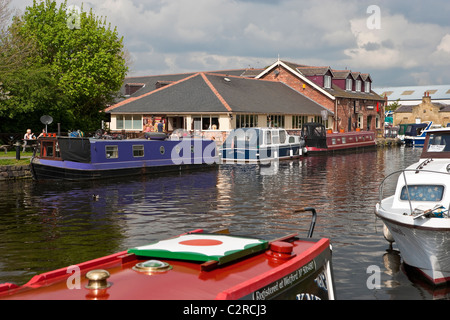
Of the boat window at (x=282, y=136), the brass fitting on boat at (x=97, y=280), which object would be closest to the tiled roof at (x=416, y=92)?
the boat window at (x=282, y=136)

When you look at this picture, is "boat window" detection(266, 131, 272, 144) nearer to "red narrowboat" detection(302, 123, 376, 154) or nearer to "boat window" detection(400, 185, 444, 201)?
"red narrowboat" detection(302, 123, 376, 154)

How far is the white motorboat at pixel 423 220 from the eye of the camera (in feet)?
32.2

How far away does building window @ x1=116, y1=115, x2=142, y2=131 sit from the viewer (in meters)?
49.5

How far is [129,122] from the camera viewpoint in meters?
50.1

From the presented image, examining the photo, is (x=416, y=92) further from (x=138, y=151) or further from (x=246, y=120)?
(x=138, y=151)

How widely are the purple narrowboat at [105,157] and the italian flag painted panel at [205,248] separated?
19.8 metres

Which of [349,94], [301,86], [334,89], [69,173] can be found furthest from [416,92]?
[69,173]

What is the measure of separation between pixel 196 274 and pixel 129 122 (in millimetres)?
45283

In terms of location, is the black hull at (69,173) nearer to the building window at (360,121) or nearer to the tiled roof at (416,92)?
the building window at (360,121)

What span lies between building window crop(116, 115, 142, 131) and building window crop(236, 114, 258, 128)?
994cm

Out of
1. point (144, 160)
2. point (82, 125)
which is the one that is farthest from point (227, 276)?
point (82, 125)

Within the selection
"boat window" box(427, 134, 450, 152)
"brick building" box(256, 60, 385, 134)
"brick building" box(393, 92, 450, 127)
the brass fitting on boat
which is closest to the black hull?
"boat window" box(427, 134, 450, 152)

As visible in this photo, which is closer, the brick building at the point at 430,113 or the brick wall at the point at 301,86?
the brick wall at the point at 301,86
